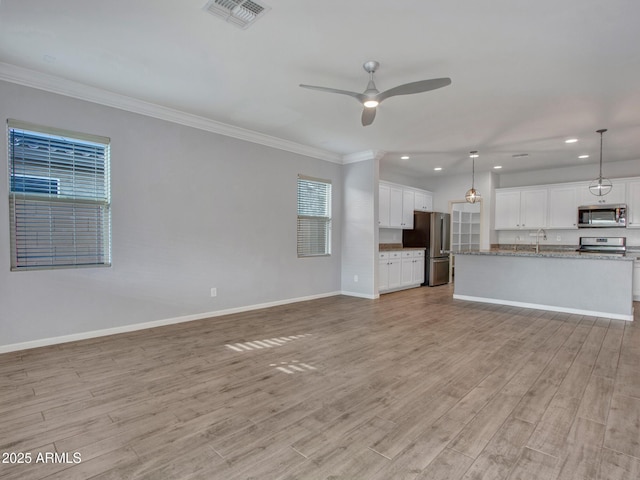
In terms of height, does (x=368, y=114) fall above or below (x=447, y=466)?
above

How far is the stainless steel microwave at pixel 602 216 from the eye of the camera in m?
6.53

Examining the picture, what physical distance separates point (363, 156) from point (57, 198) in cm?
482

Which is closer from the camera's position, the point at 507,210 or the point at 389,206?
the point at 389,206

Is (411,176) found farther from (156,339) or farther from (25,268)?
(25,268)

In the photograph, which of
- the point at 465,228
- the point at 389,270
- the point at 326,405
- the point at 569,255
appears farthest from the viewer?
the point at 465,228

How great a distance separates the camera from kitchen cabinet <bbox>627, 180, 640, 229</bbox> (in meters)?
6.51

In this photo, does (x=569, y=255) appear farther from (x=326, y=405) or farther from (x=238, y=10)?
(x=238, y=10)

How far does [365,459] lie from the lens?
5.90 feet

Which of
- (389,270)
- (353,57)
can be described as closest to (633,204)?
(389,270)

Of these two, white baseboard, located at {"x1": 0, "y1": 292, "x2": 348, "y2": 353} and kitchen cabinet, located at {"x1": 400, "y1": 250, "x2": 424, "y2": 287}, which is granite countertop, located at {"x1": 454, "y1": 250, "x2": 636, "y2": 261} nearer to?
kitchen cabinet, located at {"x1": 400, "y1": 250, "x2": 424, "y2": 287}

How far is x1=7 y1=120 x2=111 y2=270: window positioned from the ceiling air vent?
7.74 ft

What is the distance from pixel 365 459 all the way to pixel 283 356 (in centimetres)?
166

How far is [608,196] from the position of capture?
6.80m

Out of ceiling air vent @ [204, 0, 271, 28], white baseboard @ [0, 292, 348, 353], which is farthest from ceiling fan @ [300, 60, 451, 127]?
white baseboard @ [0, 292, 348, 353]
